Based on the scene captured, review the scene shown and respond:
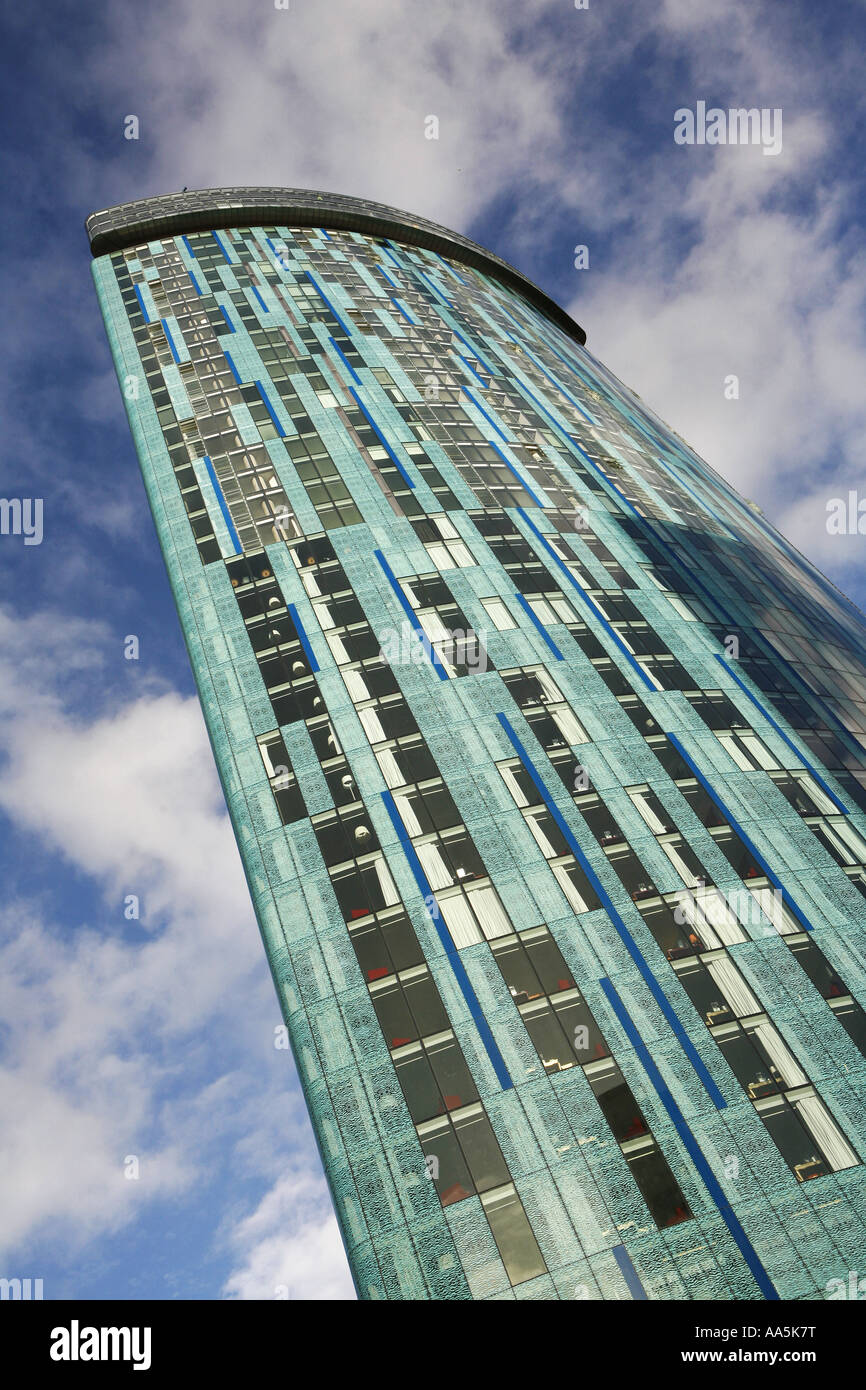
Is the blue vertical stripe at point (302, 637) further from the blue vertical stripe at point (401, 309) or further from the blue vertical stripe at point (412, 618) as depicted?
the blue vertical stripe at point (401, 309)

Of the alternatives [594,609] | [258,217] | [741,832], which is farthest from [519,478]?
[258,217]

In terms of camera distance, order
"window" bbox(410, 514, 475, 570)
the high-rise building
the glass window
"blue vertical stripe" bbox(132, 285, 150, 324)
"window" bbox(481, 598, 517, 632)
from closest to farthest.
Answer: the glass window → the high-rise building → "window" bbox(481, 598, 517, 632) → "window" bbox(410, 514, 475, 570) → "blue vertical stripe" bbox(132, 285, 150, 324)

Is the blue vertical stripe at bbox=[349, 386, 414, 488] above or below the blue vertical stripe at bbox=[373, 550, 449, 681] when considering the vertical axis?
above

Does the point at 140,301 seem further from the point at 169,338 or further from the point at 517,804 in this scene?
the point at 517,804

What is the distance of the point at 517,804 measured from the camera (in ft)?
116

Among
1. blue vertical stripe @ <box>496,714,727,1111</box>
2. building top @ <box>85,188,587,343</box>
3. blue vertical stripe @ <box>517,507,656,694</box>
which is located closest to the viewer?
blue vertical stripe @ <box>496,714,727,1111</box>

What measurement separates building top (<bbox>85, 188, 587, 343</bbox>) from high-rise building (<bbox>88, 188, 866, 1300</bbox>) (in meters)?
18.1

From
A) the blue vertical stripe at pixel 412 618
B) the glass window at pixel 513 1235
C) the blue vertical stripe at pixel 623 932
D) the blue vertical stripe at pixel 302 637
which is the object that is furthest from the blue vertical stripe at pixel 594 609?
the glass window at pixel 513 1235

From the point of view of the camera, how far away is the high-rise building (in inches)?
1019

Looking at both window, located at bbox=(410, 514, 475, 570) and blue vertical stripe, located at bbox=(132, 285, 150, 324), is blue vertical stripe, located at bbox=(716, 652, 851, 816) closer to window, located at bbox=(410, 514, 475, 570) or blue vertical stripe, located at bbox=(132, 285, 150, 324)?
window, located at bbox=(410, 514, 475, 570)

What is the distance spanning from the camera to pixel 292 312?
216 feet

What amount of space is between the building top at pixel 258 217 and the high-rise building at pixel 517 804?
713 inches

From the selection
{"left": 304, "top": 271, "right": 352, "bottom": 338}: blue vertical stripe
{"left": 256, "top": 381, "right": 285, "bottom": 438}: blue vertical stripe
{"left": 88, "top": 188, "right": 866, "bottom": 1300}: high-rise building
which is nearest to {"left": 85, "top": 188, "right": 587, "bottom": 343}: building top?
{"left": 304, "top": 271, "right": 352, "bottom": 338}: blue vertical stripe
